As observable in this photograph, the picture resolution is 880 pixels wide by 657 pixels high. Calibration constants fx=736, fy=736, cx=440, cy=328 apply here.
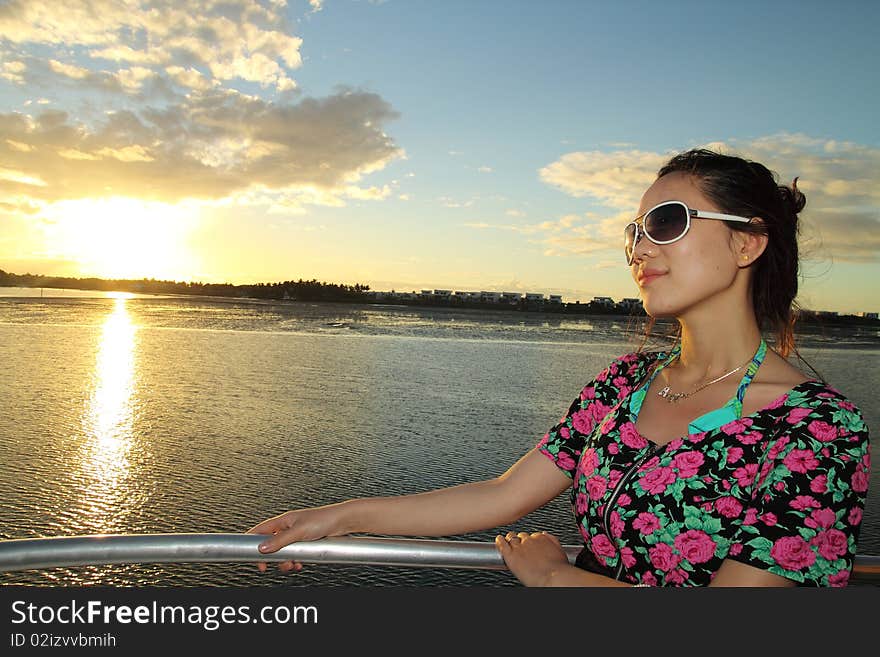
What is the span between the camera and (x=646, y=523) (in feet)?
5.35

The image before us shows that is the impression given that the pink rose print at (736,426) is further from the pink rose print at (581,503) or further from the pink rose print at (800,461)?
the pink rose print at (581,503)

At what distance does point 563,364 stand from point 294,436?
9.54 metres

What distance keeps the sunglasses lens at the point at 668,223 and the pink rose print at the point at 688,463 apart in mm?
531

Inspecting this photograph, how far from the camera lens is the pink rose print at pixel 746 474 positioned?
1.55 m

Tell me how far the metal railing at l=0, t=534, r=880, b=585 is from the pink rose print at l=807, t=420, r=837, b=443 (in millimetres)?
273

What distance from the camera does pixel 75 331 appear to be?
64.6 ft

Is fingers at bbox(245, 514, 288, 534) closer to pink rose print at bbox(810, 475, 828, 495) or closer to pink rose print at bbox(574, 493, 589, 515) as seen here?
pink rose print at bbox(574, 493, 589, 515)

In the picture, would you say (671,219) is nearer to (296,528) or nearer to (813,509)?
(813,509)

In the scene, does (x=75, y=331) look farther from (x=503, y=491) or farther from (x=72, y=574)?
(x=503, y=491)

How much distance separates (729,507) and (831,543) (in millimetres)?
207

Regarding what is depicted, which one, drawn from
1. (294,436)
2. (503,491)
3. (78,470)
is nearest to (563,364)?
(294,436)

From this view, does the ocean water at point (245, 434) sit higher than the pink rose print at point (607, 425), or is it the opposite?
the pink rose print at point (607, 425)

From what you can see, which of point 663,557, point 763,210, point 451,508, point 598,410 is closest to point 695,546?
point 663,557

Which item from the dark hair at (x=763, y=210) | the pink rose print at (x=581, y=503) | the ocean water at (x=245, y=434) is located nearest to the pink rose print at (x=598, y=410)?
the pink rose print at (x=581, y=503)
